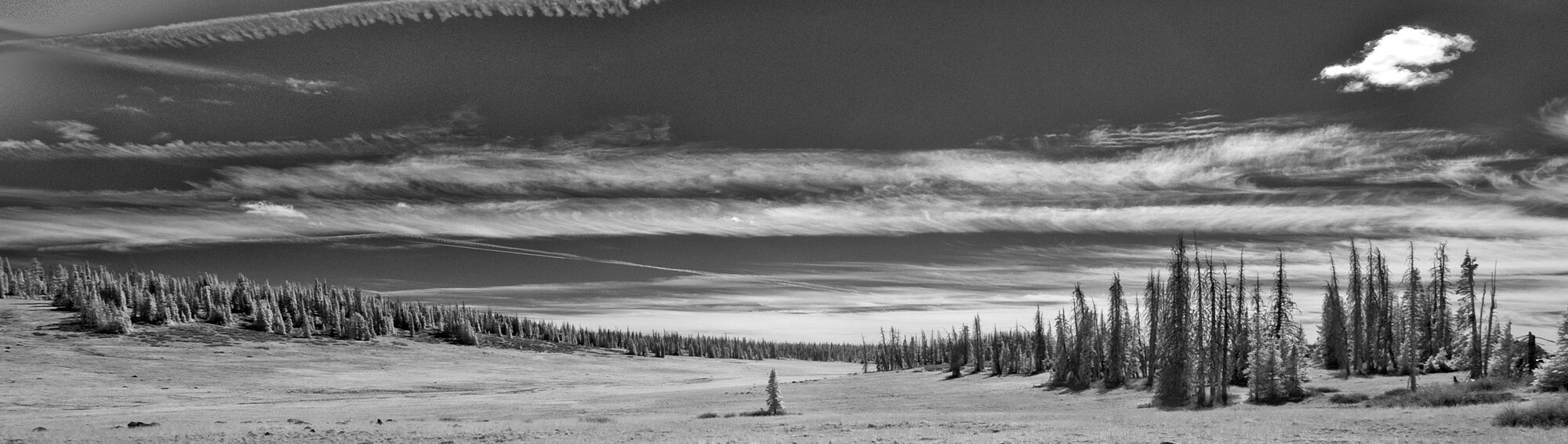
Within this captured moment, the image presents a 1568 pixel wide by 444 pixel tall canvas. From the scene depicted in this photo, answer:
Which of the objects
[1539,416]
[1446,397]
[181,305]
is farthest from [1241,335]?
[181,305]

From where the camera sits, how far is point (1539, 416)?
27344mm

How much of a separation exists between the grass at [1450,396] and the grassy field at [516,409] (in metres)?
1.72

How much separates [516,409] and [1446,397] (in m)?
59.2

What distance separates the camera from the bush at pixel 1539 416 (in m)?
26.9

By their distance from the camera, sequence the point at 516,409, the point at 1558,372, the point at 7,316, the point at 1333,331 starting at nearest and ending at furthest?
1. the point at 1558,372
2. the point at 516,409
3. the point at 1333,331
4. the point at 7,316

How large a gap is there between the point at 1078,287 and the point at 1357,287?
1099 inches

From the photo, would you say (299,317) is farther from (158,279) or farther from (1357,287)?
(1357,287)

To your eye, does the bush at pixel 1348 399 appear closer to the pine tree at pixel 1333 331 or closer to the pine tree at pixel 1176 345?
the pine tree at pixel 1176 345

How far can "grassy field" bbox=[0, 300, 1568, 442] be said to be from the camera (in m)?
30.8

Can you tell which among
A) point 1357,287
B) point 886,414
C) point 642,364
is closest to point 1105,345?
point 1357,287

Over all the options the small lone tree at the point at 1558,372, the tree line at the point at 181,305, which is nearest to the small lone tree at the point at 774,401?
the small lone tree at the point at 1558,372

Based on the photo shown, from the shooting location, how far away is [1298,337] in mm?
53312

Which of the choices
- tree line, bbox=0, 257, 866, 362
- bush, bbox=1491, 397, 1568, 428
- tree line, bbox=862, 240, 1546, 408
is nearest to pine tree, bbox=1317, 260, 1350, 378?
tree line, bbox=862, 240, 1546, 408

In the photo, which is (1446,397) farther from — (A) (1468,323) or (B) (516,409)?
(B) (516,409)
